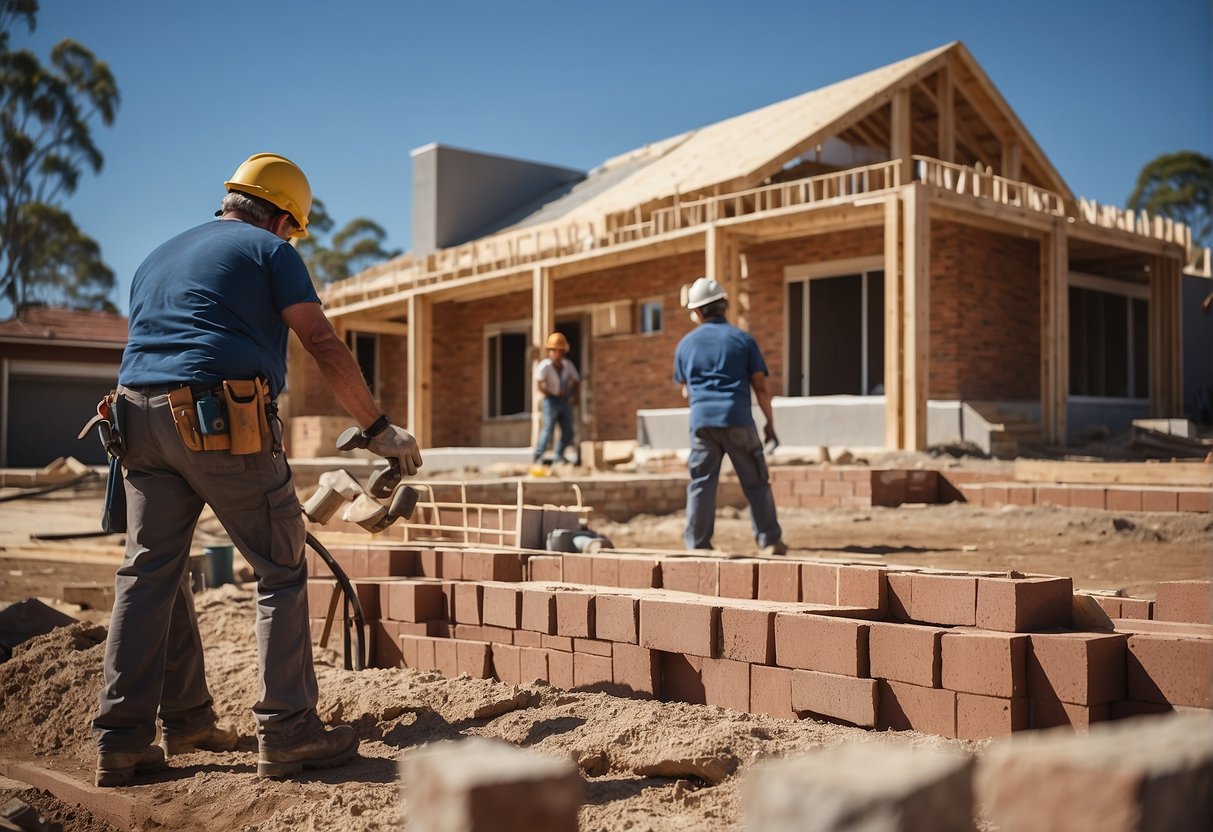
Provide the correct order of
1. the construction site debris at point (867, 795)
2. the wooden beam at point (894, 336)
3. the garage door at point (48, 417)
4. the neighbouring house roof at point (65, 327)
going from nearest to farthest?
the construction site debris at point (867, 795), the wooden beam at point (894, 336), the garage door at point (48, 417), the neighbouring house roof at point (65, 327)

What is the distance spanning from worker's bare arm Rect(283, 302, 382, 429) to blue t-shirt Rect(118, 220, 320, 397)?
0.05 m

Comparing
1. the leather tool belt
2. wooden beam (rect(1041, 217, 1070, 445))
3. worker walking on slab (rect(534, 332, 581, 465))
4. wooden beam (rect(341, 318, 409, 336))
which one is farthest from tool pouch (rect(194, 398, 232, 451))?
wooden beam (rect(341, 318, 409, 336))

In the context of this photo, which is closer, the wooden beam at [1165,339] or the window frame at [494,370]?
the wooden beam at [1165,339]

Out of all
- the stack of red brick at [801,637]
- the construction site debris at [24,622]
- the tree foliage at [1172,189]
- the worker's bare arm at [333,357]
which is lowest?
the construction site debris at [24,622]

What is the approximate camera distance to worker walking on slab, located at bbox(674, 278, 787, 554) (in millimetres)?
6672

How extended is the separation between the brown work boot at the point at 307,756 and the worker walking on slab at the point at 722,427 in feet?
11.2

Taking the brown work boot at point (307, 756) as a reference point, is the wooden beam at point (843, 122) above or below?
above

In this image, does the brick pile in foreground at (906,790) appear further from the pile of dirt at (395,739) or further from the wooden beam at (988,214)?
the wooden beam at (988,214)

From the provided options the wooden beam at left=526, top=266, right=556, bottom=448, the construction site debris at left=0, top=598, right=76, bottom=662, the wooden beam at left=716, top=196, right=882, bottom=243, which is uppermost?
the wooden beam at left=716, top=196, right=882, bottom=243

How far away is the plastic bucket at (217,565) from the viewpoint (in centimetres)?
624

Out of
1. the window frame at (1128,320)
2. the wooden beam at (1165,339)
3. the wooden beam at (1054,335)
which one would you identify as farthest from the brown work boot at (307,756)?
the wooden beam at (1165,339)

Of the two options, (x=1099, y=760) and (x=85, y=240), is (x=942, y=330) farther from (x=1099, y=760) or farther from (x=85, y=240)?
(x=85, y=240)

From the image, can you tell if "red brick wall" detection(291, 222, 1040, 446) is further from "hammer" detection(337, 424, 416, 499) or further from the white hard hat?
"hammer" detection(337, 424, 416, 499)

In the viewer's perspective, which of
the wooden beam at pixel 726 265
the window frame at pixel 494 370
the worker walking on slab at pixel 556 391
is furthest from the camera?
the window frame at pixel 494 370
